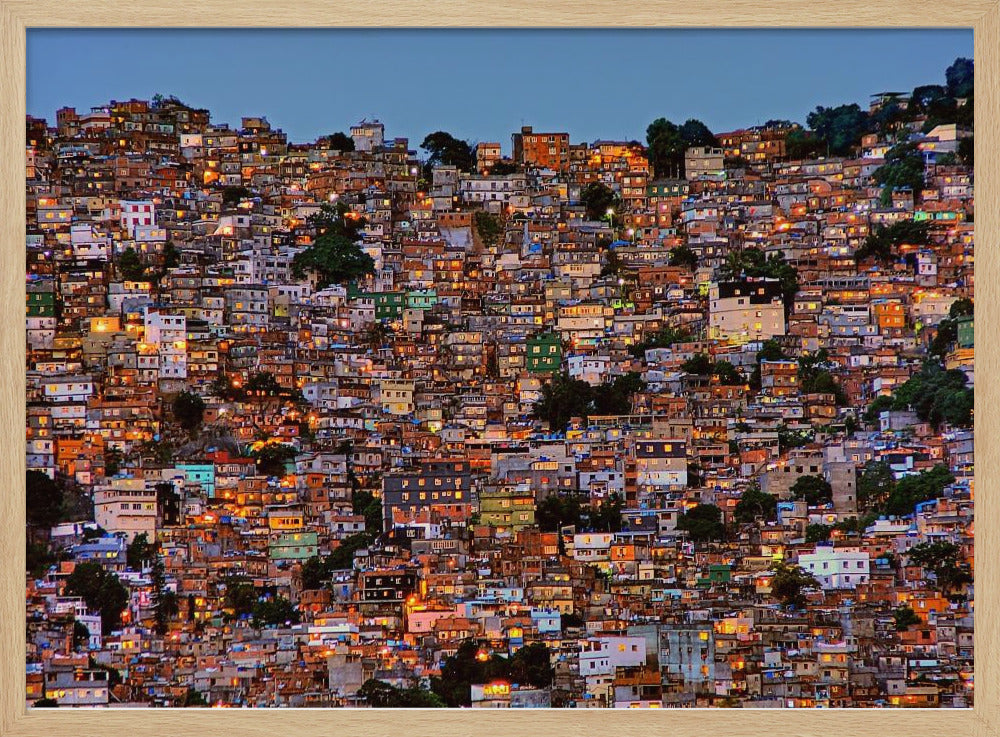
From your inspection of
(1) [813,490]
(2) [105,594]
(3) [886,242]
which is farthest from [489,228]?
(2) [105,594]

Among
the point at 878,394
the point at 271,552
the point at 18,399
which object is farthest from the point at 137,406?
the point at 878,394

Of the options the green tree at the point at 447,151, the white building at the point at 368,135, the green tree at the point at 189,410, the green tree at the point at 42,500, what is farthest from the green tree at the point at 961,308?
the green tree at the point at 189,410

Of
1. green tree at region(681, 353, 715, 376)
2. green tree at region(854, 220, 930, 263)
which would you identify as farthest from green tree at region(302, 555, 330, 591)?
green tree at region(854, 220, 930, 263)

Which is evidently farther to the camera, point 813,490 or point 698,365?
point 698,365

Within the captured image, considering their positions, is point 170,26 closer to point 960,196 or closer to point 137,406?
point 137,406

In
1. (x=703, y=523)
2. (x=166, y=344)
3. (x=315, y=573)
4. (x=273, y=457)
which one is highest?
(x=166, y=344)

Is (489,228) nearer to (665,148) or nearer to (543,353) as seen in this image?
(543,353)
